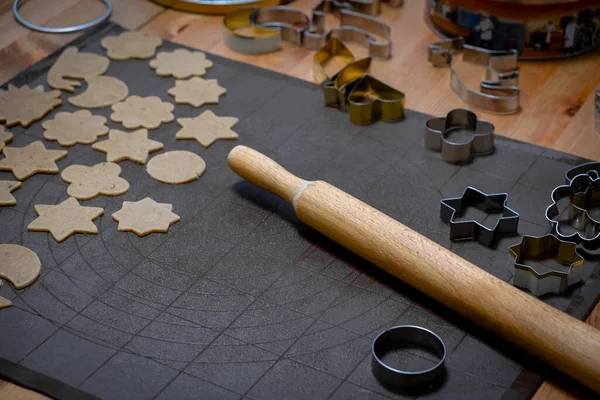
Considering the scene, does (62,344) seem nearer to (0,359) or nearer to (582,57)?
(0,359)

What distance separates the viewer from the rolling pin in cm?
100

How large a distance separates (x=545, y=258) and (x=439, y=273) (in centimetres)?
20

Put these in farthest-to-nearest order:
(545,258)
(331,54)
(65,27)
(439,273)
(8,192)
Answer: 1. (65,27)
2. (331,54)
3. (8,192)
4. (545,258)
5. (439,273)

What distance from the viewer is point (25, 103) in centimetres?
156

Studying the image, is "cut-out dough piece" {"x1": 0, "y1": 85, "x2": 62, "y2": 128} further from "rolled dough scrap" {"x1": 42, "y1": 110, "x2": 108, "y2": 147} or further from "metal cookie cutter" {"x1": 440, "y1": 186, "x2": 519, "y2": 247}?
"metal cookie cutter" {"x1": 440, "y1": 186, "x2": 519, "y2": 247}

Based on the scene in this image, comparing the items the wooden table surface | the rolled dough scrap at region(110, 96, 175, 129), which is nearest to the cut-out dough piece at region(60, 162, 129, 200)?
the rolled dough scrap at region(110, 96, 175, 129)

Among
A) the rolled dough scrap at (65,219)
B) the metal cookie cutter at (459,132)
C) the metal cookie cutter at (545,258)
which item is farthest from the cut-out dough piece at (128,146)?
the metal cookie cutter at (545,258)

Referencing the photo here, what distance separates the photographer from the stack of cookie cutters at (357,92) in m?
→ 1.48

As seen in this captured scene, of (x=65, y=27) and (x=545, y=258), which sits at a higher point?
(x=65, y=27)

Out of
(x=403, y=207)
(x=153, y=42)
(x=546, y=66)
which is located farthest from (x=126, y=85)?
(x=546, y=66)

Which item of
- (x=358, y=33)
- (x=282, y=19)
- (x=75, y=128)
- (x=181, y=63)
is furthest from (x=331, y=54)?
(x=75, y=128)

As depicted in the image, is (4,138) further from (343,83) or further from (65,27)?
(343,83)

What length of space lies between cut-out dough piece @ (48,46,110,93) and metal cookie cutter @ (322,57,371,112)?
0.44 m

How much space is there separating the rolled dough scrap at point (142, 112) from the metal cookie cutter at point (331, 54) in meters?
0.28
